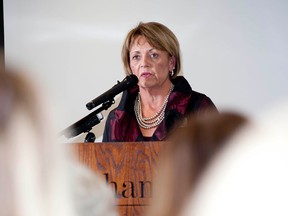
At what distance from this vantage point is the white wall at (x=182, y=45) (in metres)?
3.20

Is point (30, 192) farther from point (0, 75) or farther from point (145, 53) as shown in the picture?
point (145, 53)

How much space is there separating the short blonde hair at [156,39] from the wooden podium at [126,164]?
1.34 m

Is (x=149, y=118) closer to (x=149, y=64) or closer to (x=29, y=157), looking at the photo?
(x=149, y=64)

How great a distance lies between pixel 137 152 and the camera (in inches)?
74.9

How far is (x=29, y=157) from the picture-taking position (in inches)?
25.1

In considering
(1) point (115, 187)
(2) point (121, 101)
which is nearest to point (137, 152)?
(1) point (115, 187)

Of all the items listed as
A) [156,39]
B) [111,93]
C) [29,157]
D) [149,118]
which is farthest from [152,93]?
[29,157]

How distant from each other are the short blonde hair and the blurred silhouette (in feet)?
8.30

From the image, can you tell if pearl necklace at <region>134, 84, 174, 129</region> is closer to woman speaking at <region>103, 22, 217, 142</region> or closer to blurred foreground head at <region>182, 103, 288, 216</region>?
woman speaking at <region>103, 22, 217, 142</region>

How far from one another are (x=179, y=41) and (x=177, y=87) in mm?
269

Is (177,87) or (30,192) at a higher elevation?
(177,87)

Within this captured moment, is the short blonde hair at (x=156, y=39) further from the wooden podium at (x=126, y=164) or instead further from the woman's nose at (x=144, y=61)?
the wooden podium at (x=126, y=164)

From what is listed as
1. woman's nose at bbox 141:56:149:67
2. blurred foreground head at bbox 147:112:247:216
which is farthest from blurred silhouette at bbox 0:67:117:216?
woman's nose at bbox 141:56:149:67

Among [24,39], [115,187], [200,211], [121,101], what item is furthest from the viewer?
[24,39]
